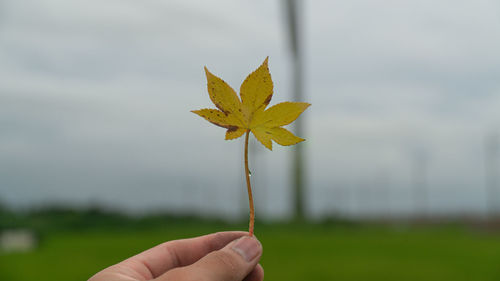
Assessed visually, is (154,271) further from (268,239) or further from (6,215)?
(6,215)

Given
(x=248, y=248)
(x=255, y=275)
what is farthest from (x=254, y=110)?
(x=255, y=275)

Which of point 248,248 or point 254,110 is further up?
point 254,110

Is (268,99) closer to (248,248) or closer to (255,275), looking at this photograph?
(248,248)

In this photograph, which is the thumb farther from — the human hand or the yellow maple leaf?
the yellow maple leaf

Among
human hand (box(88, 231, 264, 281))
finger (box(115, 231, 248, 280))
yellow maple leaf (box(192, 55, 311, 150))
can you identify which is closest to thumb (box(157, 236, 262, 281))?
human hand (box(88, 231, 264, 281))

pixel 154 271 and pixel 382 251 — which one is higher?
pixel 154 271

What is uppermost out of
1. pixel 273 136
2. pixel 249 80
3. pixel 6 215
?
pixel 249 80

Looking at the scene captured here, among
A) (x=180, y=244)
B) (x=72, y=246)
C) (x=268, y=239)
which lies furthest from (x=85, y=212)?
(x=180, y=244)
